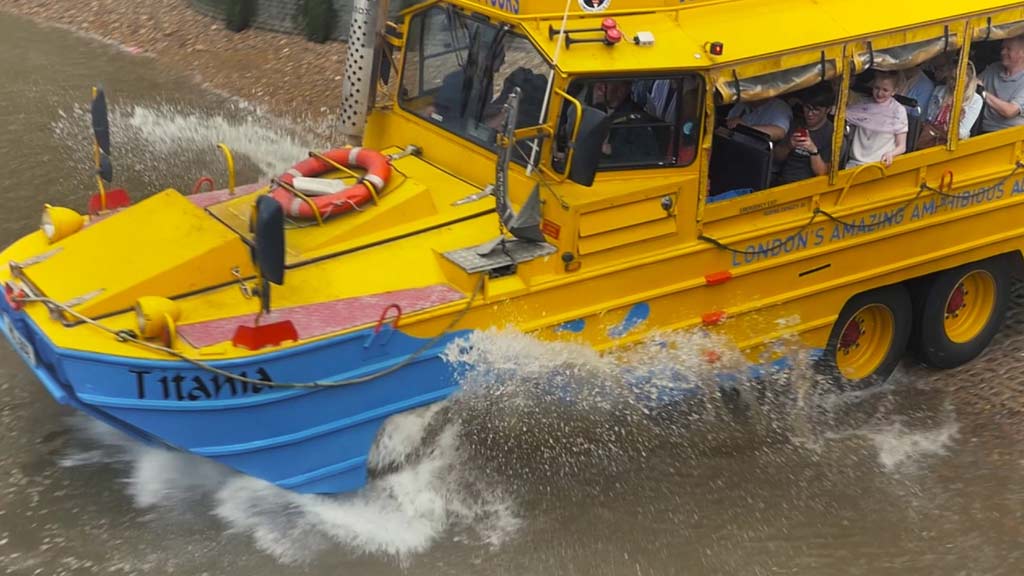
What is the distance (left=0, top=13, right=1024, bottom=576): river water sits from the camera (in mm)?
5570

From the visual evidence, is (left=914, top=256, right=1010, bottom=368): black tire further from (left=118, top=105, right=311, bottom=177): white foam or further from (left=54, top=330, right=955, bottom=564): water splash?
(left=118, top=105, right=311, bottom=177): white foam

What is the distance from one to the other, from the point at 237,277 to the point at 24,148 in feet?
21.8

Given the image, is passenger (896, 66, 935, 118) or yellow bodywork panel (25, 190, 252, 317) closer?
yellow bodywork panel (25, 190, 252, 317)

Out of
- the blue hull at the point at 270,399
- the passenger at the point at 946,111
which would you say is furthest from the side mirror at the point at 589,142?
the passenger at the point at 946,111

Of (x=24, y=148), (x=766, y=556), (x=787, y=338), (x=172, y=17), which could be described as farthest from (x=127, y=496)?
(x=172, y=17)

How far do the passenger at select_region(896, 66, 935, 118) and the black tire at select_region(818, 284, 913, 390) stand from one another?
1.14m

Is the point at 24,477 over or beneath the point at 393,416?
beneath

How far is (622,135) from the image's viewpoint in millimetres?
5770

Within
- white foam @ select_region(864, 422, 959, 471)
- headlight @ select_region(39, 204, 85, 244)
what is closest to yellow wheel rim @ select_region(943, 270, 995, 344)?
white foam @ select_region(864, 422, 959, 471)

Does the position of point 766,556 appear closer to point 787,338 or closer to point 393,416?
point 787,338

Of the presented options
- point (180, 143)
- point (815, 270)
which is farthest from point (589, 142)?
point (180, 143)

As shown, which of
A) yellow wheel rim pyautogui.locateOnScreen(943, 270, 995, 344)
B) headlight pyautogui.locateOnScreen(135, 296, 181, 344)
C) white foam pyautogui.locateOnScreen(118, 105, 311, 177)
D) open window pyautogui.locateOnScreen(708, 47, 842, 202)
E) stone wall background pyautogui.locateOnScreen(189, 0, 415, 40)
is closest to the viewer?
headlight pyautogui.locateOnScreen(135, 296, 181, 344)

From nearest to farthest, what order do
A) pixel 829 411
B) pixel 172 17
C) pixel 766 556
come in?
pixel 766 556 → pixel 829 411 → pixel 172 17

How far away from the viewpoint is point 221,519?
18.7ft
